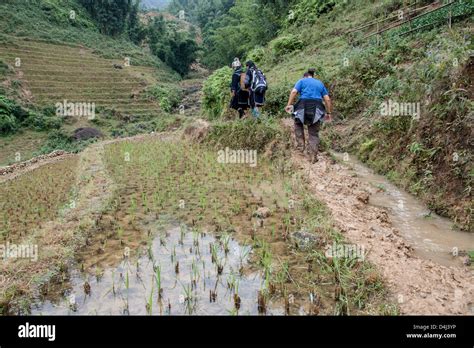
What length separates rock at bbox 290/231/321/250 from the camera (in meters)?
4.28

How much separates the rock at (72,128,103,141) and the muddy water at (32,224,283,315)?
2223 cm

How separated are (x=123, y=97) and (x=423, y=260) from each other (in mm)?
34351

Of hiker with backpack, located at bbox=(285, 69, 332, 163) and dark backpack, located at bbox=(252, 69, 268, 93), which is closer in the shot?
hiker with backpack, located at bbox=(285, 69, 332, 163)

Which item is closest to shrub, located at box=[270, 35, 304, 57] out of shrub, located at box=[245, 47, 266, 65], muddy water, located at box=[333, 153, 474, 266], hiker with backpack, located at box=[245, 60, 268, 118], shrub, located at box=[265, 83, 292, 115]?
shrub, located at box=[245, 47, 266, 65]

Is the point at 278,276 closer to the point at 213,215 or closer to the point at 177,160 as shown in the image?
the point at 213,215

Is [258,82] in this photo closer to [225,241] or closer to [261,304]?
[225,241]

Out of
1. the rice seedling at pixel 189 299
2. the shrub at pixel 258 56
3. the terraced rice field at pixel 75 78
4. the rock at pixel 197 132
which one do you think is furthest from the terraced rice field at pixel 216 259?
the terraced rice field at pixel 75 78

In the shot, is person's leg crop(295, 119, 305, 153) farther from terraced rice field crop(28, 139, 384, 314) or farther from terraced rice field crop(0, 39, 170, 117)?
terraced rice field crop(0, 39, 170, 117)

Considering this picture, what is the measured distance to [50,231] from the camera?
5.34 metres

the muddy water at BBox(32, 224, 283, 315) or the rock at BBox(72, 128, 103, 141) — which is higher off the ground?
the rock at BBox(72, 128, 103, 141)

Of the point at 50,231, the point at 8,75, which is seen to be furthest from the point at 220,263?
the point at 8,75

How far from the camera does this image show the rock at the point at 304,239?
168 inches

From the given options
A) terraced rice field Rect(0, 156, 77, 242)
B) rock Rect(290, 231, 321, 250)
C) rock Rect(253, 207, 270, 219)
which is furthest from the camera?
terraced rice field Rect(0, 156, 77, 242)

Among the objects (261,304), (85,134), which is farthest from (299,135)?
(85,134)
